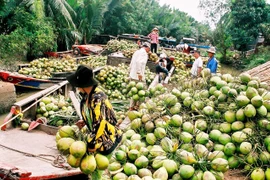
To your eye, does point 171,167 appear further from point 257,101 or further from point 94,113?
point 257,101

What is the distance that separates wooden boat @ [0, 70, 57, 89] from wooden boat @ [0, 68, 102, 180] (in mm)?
3599

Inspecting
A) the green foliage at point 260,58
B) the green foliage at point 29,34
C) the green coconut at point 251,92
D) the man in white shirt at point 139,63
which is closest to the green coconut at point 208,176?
the green coconut at point 251,92

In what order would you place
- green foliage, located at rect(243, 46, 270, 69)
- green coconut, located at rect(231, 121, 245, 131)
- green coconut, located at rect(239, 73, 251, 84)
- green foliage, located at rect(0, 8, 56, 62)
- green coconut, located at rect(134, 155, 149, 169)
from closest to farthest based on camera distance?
1. green coconut, located at rect(134, 155, 149, 169)
2. green coconut, located at rect(231, 121, 245, 131)
3. green coconut, located at rect(239, 73, 251, 84)
4. green foliage, located at rect(0, 8, 56, 62)
5. green foliage, located at rect(243, 46, 270, 69)

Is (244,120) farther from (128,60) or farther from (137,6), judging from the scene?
(137,6)

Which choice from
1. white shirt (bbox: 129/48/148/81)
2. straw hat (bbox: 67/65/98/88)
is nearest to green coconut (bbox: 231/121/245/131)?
straw hat (bbox: 67/65/98/88)

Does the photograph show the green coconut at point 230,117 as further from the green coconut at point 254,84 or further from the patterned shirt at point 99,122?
the patterned shirt at point 99,122

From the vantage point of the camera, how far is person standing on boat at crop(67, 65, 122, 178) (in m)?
2.79

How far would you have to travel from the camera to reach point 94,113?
112 inches

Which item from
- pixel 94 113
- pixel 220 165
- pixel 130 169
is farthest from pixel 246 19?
pixel 94 113

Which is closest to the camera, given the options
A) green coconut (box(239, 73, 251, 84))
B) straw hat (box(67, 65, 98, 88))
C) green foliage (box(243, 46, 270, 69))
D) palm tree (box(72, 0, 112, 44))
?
straw hat (box(67, 65, 98, 88))

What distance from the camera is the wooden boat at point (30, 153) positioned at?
3.28 meters

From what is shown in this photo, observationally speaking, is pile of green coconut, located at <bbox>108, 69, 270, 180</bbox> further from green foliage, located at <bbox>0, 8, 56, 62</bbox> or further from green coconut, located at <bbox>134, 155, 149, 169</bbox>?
Answer: green foliage, located at <bbox>0, 8, 56, 62</bbox>

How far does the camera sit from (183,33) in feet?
116

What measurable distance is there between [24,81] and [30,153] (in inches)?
238
